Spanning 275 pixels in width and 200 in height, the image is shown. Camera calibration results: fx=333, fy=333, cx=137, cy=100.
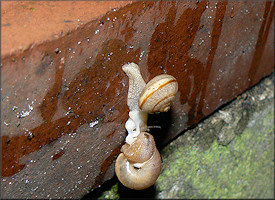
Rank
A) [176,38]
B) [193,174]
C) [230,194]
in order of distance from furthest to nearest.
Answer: [230,194] < [193,174] < [176,38]

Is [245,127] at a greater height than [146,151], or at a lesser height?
lesser

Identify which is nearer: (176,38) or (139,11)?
(139,11)

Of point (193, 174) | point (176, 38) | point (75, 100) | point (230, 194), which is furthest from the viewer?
point (230, 194)

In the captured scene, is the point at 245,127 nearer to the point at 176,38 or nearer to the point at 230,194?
the point at 230,194

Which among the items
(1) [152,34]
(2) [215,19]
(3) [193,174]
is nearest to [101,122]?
(1) [152,34]

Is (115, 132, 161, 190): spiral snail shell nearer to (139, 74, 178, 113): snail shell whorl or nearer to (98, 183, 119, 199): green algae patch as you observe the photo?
(139, 74, 178, 113): snail shell whorl

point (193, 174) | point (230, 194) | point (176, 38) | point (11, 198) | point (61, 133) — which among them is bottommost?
point (230, 194)

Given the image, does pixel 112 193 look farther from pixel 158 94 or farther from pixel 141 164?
pixel 158 94

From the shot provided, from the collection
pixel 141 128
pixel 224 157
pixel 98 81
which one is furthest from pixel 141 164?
pixel 224 157
